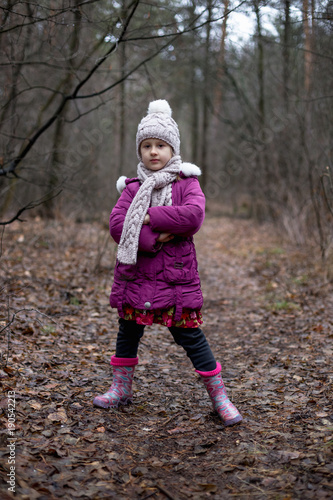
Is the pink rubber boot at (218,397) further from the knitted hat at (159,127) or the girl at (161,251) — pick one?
the knitted hat at (159,127)

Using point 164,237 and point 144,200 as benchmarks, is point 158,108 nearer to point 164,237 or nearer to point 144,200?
point 144,200

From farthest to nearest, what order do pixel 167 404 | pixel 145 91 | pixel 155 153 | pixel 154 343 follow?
pixel 145 91, pixel 154 343, pixel 167 404, pixel 155 153

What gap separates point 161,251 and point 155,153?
0.67 metres

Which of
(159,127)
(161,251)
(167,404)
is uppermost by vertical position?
(159,127)

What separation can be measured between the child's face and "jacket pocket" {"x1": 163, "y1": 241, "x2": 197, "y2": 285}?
22.4 inches

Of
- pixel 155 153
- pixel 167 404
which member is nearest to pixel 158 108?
pixel 155 153

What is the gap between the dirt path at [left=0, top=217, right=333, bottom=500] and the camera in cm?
229

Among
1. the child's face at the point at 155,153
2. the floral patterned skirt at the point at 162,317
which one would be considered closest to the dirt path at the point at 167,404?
the floral patterned skirt at the point at 162,317

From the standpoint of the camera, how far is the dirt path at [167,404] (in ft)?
7.50

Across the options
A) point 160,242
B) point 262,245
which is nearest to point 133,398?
point 160,242

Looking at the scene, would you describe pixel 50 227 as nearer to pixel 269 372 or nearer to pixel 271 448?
pixel 269 372

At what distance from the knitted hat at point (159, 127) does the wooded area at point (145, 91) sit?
116 cm

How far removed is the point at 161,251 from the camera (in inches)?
115

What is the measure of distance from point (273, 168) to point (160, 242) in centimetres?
1116
